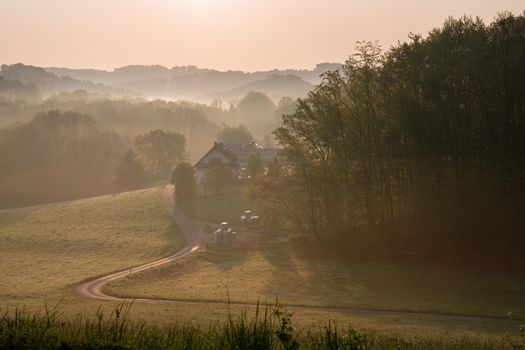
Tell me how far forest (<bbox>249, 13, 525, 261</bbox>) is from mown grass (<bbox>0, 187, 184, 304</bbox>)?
1950 centimetres

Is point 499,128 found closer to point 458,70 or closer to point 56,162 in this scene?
point 458,70

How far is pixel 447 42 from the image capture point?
49.8 m

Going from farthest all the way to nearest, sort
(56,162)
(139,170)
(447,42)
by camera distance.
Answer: (56,162) < (139,170) < (447,42)

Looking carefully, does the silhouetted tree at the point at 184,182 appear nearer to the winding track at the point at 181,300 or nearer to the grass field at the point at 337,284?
the winding track at the point at 181,300

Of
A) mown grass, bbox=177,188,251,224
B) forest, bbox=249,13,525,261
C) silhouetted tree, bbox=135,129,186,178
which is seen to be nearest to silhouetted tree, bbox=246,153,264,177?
mown grass, bbox=177,188,251,224

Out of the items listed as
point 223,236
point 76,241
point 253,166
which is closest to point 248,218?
point 223,236

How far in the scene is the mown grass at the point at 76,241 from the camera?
4872cm

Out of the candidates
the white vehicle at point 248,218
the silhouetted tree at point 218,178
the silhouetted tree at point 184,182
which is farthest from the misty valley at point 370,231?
the silhouetted tree at point 218,178

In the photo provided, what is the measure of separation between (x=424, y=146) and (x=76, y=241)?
139ft

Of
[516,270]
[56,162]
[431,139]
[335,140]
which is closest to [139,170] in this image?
[56,162]

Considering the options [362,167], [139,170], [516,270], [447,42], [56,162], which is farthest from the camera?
[56,162]

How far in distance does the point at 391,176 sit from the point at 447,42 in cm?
1458

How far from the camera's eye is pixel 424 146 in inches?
1977

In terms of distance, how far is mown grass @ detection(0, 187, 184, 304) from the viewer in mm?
Answer: 48719
